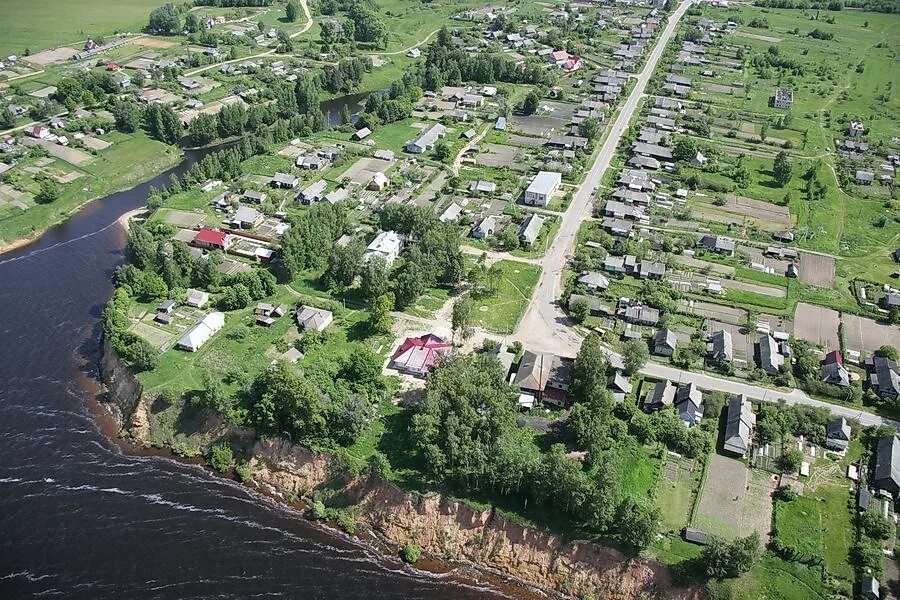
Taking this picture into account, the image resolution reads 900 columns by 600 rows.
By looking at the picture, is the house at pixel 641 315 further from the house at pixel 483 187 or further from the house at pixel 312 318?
the house at pixel 483 187

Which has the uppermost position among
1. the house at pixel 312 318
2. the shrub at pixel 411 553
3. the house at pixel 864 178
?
the house at pixel 864 178

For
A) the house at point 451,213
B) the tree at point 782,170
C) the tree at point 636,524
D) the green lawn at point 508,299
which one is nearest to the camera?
the tree at point 636,524

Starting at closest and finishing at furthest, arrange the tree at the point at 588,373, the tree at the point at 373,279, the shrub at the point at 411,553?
1. the shrub at the point at 411,553
2. the tree at the point at 588,373
3. the tree at the point at 373,279

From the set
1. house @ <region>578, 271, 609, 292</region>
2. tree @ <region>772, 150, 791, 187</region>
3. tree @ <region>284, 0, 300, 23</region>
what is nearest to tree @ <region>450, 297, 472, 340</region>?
house @ <region>578, 271, 609, 292</region>

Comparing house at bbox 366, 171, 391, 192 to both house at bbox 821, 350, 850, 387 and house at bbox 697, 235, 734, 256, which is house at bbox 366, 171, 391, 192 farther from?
house at bbox 821, 350, 850, 387

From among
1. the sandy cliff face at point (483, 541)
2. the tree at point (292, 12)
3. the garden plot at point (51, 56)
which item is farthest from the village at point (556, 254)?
the tree at point (292, 12)

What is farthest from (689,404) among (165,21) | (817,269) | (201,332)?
(165,21)

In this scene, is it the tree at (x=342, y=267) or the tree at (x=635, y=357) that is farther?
the tree at (x=342, y=267)

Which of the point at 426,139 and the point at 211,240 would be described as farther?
the point at 426,139

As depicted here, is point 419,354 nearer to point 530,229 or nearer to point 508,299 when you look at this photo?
point 508,299
